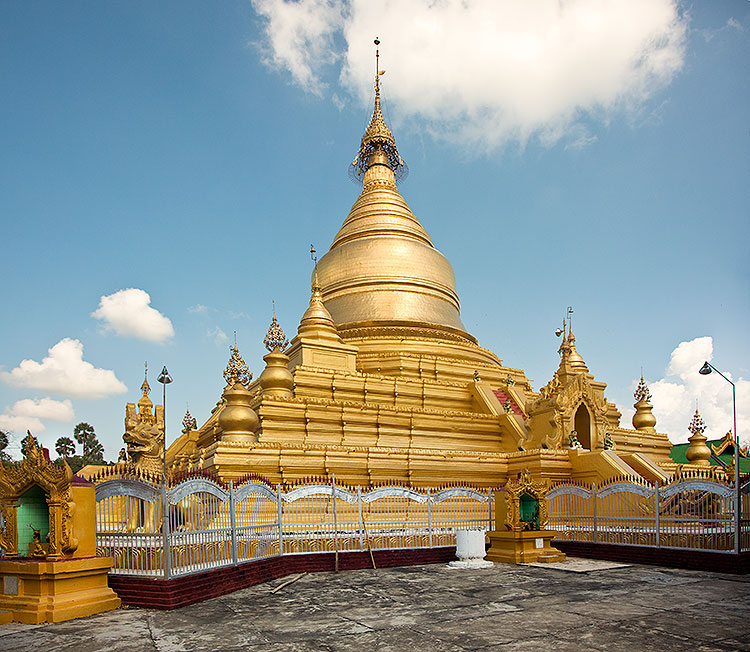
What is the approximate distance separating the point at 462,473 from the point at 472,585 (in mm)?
11793

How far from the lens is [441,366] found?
29109 millimetres

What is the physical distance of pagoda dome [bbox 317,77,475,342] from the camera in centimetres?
3244

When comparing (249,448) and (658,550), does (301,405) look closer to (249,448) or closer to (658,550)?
(249,448)

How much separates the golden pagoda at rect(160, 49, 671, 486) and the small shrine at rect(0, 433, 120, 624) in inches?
357

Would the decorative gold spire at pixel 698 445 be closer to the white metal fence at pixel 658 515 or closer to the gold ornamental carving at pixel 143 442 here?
the white metal fence at pixel 658 515

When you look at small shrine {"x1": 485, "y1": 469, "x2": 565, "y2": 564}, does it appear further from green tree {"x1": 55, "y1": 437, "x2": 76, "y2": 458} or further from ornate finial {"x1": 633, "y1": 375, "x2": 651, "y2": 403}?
green tree {"x1": 55, "y1": 437, "x2": 76, "y2": 458}

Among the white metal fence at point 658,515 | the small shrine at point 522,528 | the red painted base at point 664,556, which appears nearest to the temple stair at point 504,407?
the white metal fence at point 658,515

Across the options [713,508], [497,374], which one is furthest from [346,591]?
[497,374]

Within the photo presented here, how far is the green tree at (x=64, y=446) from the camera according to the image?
2519 inches

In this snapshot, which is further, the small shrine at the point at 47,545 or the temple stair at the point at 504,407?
the temple stair at the point at 504,407

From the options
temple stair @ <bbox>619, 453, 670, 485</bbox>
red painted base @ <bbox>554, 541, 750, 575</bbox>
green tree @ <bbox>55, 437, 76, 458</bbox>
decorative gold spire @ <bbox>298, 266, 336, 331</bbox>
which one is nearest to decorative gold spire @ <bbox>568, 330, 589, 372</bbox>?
temple stair @ <bbox>619, 453, 670, 485</bbox>

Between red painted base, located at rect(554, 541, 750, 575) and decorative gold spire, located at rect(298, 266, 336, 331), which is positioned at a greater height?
decorative gold spire, located at rect(298, 266, 336, 331)

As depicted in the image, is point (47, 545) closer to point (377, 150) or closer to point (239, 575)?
point (239, 575)

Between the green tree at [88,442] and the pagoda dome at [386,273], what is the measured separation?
42.6 metres
